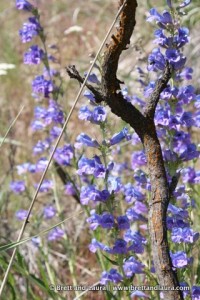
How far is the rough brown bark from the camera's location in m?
1.46

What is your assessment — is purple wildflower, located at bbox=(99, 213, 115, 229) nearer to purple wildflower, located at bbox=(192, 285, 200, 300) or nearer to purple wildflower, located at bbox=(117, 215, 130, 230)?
purple wildflower, located at bbox=(117, 215, 130, 230)

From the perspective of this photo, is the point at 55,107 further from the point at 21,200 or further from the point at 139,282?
the point at 21,200

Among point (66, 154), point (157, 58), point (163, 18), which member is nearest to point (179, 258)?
point (157, 58)

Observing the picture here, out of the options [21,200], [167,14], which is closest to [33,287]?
[21,200]

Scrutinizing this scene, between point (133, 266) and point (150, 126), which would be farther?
point (133, 266)

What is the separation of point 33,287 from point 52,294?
916 mm

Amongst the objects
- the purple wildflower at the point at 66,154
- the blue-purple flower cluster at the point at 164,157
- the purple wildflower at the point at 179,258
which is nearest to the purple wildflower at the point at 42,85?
the purple wildflower at the point at 66,154

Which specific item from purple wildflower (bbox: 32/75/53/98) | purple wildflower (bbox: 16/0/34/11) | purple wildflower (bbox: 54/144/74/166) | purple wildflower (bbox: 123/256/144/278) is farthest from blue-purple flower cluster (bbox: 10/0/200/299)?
purple wildflower (bbox: 16/0/34/11)

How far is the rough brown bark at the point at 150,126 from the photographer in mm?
1457

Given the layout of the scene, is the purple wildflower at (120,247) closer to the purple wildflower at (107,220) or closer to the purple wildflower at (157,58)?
the purple wildflower at (107,220)

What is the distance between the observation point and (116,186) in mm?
2031

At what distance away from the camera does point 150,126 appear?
1.57 metres

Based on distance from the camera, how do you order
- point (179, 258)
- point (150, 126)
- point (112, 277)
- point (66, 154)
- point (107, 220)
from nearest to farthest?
point (150, 126)
point (179, 258)
point (107, 220)
point (112, 277)
point (66, 154)

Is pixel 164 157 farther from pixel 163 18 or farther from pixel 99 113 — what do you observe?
pixel 163 18
